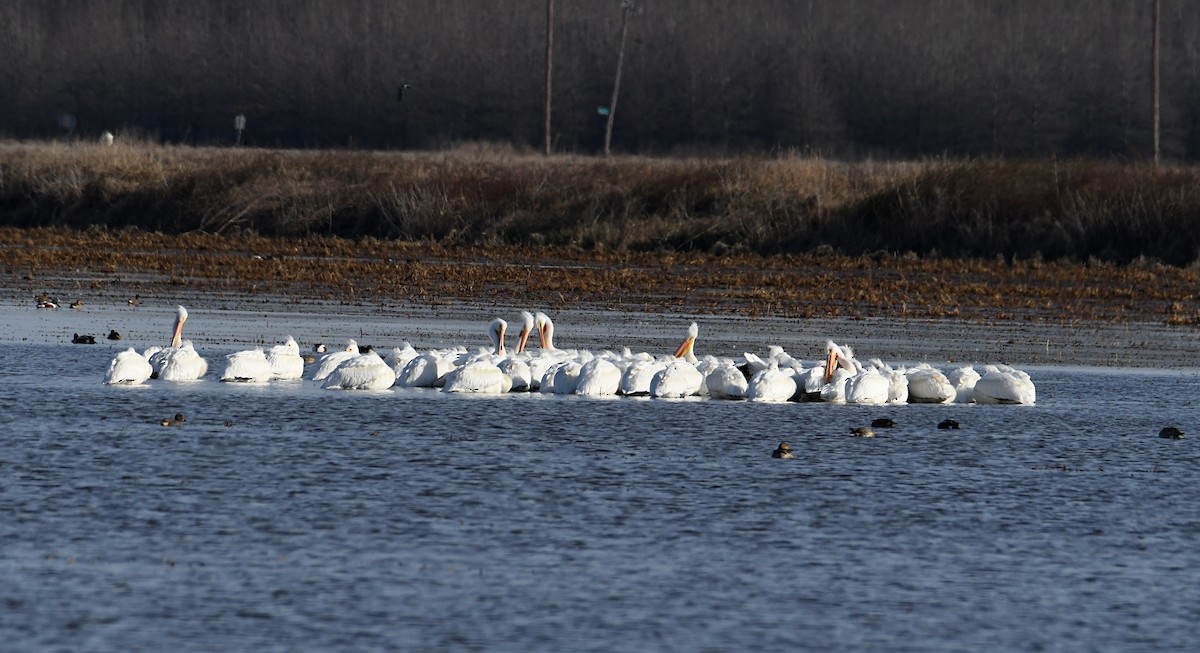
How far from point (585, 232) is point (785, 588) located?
28.6 m

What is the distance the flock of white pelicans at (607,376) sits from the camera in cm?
1623

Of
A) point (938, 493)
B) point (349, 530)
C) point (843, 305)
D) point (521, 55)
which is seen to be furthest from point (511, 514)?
point (521, 55)

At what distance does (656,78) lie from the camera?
79.3 meters

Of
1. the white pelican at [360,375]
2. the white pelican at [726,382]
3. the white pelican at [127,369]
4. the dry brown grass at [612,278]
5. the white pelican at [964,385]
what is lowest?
the dry brown grass at [612,278]

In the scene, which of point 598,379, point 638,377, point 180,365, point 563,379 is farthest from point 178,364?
point 638,377

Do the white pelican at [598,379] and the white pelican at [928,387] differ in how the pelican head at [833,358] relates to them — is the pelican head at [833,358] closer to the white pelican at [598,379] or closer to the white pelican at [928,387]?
the white pelican at [928,387]

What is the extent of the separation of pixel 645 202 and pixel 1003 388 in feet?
75.4

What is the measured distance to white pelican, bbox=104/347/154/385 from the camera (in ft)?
51.7

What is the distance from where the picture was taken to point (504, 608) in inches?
335

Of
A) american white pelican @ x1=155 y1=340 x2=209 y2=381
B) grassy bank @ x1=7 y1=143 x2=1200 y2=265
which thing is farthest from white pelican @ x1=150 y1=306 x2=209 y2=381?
grassy bank @ x1=7 y1=143 x2=1200 y2=265

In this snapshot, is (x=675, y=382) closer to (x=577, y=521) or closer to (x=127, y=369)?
(x=127, y=369)

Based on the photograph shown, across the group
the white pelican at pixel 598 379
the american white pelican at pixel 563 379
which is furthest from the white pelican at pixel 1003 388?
the american white pelican at pixel 563 379

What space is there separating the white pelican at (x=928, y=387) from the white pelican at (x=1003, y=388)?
0.84 ft

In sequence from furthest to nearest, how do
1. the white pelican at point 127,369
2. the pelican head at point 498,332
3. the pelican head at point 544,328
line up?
the pelican head at point 544,328 → the pelican head at point 498,332 → the white pelican at point 127,369
